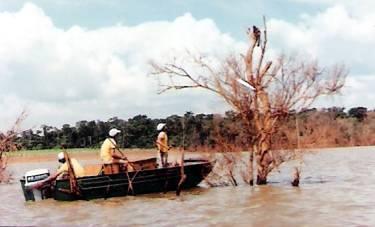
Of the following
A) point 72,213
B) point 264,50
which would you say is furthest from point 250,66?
point 72,213

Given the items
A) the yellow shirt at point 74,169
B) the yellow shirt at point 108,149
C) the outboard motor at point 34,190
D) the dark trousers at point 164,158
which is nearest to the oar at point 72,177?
the yellow shirt at point 74,169

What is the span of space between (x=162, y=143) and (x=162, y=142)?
33 mm

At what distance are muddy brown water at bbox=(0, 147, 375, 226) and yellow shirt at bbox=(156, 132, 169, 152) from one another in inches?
63.1

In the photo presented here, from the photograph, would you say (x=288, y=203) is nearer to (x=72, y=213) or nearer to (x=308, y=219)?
(x=308, y=219)

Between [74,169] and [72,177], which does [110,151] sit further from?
[72,177]

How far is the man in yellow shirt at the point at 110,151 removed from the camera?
2192 cm

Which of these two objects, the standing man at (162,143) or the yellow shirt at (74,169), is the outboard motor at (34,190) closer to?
the yellow shirt at (74,169)

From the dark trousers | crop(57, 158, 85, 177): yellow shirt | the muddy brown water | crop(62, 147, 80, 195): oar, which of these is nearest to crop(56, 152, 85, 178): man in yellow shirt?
crop(57, 158, 85, 177): yellow shirt

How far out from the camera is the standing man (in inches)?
914

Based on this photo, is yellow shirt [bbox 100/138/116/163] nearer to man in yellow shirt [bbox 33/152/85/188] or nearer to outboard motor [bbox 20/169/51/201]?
man in yellow shirt [bbox 33/152/85/188]

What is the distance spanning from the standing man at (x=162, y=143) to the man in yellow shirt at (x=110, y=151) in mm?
1622

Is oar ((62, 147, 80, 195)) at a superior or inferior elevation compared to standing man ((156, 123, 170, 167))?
inferior

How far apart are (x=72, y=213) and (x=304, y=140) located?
27.3 feet

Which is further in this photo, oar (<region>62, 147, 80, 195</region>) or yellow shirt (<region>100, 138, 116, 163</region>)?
yellow shirt (<region>100, 138, 116, 163</region>)
